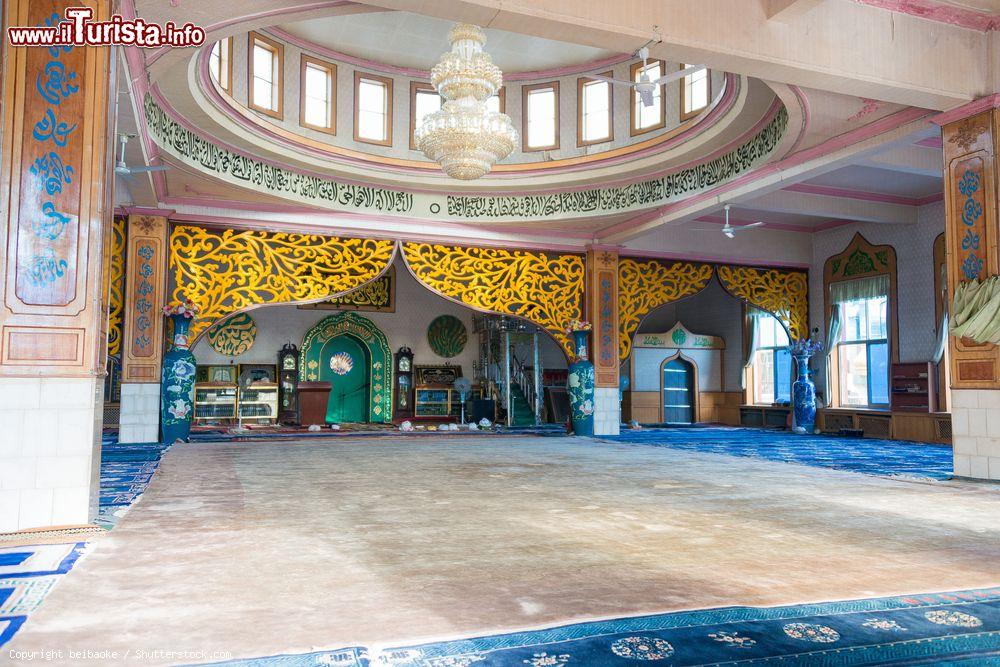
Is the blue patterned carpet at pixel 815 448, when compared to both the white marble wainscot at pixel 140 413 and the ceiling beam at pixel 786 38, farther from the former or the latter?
the white marble wainscot at pixel 140 413

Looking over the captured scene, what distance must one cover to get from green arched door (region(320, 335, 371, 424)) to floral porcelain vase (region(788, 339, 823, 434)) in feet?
23.3

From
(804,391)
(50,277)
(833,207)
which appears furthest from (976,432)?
(50,277)

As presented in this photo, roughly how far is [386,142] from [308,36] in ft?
4.90

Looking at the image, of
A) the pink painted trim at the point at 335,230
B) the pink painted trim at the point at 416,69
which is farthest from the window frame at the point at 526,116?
the pink painted trim at the point at 335,230

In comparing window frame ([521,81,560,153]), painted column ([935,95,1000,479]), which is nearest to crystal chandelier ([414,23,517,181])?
window frame ([521,81,560,153])

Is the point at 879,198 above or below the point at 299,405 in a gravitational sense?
above

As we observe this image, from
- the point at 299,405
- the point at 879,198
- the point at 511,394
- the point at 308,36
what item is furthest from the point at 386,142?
the point at 879,198

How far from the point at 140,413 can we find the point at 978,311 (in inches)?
323

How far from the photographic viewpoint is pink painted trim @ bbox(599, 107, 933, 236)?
5961 millimetres

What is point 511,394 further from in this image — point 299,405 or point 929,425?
point 929,425

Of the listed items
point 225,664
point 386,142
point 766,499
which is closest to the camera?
point 225,664

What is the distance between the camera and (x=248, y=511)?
13.0ft

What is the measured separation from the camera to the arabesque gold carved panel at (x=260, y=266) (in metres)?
8.70

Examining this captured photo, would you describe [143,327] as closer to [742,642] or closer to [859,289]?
[742,642]
